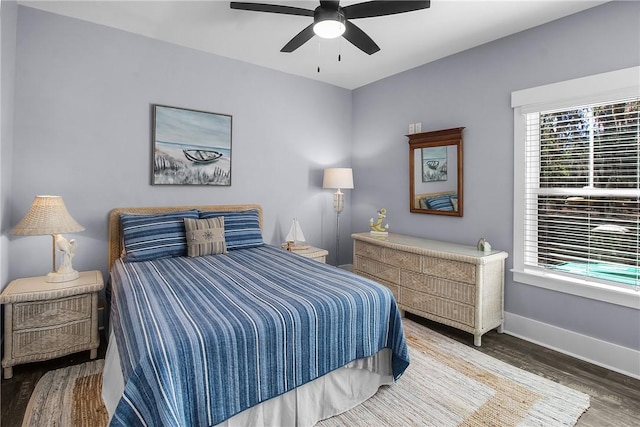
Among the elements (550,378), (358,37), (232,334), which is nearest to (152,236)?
(232,334)

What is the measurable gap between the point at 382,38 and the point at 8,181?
3262 mm

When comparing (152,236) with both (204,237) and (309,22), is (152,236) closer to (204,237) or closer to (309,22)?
(204,237)

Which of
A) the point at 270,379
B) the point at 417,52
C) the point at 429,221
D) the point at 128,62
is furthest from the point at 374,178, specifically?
the point at 270,379

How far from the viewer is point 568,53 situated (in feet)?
8.68

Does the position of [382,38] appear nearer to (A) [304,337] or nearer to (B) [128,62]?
(B) [128,62]

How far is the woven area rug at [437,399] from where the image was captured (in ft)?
6.17

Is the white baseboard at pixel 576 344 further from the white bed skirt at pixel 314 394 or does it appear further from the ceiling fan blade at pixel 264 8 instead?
the ceiling fan blade at pixel 264 8

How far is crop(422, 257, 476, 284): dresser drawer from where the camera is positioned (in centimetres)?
282

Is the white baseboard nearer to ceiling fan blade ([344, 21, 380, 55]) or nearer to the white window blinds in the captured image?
the white window blinds

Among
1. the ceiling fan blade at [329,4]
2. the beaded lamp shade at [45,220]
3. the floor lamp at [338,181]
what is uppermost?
the ceiling fan blade at [329,4]

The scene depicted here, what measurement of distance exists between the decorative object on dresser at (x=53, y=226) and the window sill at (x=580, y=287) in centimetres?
366

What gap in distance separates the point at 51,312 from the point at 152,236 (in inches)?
32.9

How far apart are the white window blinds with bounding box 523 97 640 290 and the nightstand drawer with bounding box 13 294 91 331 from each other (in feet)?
11.7

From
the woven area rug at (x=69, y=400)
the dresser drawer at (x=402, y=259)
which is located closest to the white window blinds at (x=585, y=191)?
the dresser drawer at (x=402, y=259)
